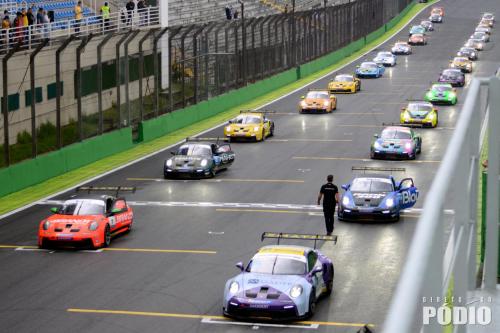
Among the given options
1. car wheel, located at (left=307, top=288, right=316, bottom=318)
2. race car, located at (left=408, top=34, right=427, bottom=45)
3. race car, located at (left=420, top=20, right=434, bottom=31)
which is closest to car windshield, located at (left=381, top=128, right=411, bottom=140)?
car wheel, located at (left=307, top=288, right=316, bottom=318)

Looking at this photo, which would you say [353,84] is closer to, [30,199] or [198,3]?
[198,3]

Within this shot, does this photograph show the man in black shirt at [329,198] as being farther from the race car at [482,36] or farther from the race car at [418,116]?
the race car at [482,36]

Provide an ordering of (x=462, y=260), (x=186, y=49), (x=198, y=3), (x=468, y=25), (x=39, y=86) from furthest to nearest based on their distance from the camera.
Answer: (x=468, y=25) < (x=198, y=3) < (x=186, y=49) < (x=39, y=86) < (x=462, y=260)

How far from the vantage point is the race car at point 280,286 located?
21.4 meters

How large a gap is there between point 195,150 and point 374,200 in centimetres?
1095

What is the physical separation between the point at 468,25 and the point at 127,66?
93.8m

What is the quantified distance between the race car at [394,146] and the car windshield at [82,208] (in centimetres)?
1781

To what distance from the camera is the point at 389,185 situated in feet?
112

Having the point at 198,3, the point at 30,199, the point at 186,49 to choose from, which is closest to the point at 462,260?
the point at 30,199

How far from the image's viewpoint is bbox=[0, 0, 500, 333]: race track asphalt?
21.9 m

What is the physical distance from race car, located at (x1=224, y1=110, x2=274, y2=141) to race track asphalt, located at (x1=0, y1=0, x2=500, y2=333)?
447 millimetres

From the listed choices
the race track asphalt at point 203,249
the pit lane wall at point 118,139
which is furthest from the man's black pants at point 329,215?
the pit lane wall at point 118,139

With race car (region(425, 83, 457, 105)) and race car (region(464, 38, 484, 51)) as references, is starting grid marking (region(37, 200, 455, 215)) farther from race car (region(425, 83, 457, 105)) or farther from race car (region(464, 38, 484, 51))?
race car (region(464, 38, 484, 51))

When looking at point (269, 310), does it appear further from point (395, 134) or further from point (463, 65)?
point (463, 65)
